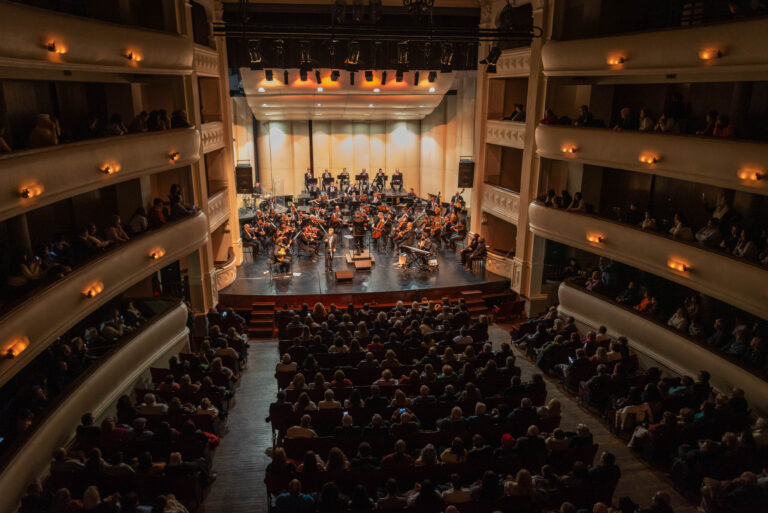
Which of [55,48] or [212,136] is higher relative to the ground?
[55,48]

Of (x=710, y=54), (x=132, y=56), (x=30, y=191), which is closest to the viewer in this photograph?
(x=30, y=191)

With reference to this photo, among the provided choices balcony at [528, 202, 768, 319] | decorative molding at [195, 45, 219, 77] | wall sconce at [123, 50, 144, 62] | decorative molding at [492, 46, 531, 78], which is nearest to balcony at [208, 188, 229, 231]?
decorative molding at [195, 45, 219, 77]

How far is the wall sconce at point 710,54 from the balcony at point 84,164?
1040 centimetres

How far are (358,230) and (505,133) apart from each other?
5.46m

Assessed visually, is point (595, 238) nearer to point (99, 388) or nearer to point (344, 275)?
point (344, 275)

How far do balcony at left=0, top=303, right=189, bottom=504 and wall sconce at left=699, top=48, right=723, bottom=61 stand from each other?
11.4 meters

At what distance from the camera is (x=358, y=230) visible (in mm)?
18453

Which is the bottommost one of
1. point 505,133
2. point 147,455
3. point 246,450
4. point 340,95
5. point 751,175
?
point 246,450

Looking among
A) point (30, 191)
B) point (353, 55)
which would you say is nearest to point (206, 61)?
point (353, 55)

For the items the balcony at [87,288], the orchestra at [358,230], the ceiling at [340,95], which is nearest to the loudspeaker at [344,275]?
the orchestra at [358,230]

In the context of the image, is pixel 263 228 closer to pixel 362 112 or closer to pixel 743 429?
pixel 362 112

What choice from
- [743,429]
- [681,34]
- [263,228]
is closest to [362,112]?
[263,228]

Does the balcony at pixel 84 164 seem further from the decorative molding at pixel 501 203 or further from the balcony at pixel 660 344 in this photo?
the balcony at pixel 660 344

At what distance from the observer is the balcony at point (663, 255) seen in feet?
30.7
